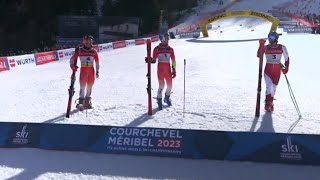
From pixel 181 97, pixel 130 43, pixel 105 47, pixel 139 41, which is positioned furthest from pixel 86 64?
pixel 139 41

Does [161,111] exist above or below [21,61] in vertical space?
below

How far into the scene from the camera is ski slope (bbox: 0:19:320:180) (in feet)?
25.9

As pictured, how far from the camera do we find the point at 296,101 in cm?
1316

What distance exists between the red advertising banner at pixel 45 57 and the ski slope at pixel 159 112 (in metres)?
2.21

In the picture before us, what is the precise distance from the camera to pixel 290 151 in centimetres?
789

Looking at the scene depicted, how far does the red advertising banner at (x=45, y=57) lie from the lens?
2803 centimetres

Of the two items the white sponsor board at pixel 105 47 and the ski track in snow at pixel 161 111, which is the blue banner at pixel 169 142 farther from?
the white sponsor board at pixel 105 47

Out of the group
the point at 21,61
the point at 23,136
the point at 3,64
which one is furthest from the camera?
the point at 21,61

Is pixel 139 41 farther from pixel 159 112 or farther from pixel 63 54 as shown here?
pixel 159 112

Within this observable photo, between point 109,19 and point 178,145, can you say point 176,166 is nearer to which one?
point 178,145

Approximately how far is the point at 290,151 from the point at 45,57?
2348 cm

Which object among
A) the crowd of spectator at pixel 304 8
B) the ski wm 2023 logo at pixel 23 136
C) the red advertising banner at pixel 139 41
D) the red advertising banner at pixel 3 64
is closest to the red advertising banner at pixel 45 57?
the red advertising banner at pixel 3 64

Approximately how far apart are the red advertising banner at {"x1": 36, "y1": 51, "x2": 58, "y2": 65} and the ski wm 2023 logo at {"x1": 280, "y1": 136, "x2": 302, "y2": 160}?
22317 millimetres

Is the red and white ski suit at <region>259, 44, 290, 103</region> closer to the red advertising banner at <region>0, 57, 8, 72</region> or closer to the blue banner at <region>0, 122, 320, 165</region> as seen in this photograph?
the blue banner at <region>0, 122, 320, 165</region>
